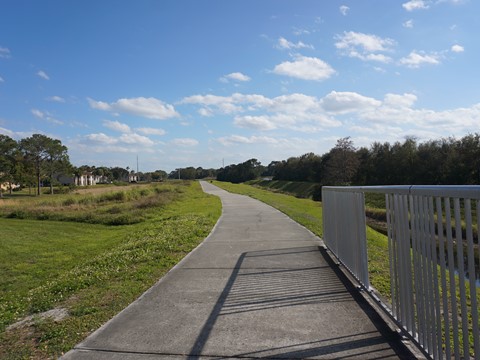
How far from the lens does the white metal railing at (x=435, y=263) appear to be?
269cm

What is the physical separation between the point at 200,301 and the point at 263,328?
1.27 metres

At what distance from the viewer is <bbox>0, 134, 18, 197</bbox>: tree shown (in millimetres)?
70938

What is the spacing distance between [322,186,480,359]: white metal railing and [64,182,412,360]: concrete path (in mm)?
421

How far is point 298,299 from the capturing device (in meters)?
5.31

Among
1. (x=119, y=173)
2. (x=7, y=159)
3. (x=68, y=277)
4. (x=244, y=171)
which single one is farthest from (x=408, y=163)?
(x=119, y=173)

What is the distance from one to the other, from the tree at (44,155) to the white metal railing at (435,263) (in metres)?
84.6

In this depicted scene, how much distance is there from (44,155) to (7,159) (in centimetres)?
1067

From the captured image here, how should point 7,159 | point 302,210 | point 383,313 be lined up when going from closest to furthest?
point 383,313 → point 302,210 → point 7,159

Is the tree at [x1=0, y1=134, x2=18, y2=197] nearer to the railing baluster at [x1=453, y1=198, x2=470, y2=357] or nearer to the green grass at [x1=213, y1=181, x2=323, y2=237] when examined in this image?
the green grass at [x1=213, y1=181, x2=323, y2=237]

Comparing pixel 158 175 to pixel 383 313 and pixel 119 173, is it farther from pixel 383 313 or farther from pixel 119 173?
pixel 383 313

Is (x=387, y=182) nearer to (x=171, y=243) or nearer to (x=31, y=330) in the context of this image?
(x=171, y=243)

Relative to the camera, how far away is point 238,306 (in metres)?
5.03

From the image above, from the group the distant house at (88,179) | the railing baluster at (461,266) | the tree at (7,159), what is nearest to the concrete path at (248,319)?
the railing baluster at (461,266)

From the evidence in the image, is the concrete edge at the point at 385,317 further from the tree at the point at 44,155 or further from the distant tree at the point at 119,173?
the distant tree at the point at 119,173
